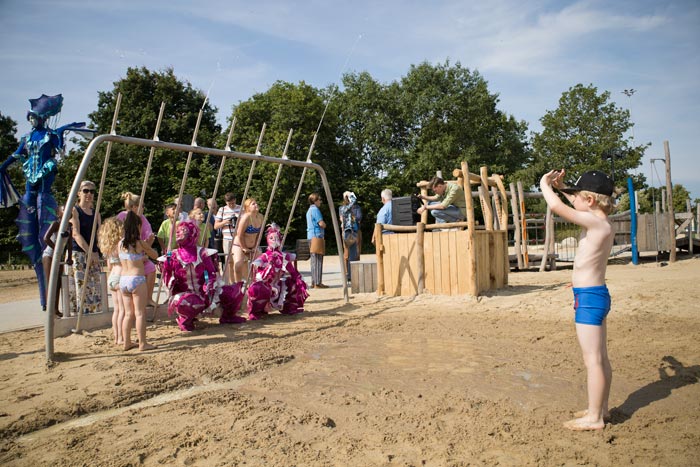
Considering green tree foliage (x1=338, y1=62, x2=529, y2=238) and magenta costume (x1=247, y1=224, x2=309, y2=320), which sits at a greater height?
green tree foliage (x1=338, y1=62, x2=529, y2=238)

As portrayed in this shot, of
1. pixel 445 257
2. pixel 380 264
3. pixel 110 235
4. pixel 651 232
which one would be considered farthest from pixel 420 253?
pixel 651 232

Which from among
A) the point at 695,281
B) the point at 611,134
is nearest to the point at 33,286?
the point at 695,281

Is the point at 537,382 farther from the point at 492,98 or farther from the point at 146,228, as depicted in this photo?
the point at 492,98

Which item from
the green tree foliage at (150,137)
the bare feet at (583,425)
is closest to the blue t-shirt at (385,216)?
the bare feet at (583,425)

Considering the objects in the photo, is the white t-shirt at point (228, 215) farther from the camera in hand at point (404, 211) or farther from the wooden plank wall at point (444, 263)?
the camera in hand at point (404, 211)

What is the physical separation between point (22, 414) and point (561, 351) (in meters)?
4.66

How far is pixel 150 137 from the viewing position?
89.8 feet

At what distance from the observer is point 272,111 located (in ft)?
98.1

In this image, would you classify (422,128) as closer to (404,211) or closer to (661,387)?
(404,211)

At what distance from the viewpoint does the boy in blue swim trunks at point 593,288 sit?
3.17 m

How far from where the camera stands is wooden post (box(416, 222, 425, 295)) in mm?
8414

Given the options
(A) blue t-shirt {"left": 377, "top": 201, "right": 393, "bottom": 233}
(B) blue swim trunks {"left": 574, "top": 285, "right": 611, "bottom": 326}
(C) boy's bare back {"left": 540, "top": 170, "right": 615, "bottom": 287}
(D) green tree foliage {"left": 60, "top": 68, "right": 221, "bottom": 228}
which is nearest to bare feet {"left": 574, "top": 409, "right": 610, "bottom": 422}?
(B) blue swim trunks {"left": 574, "top": 285, "right": 611, "bottom": 326}

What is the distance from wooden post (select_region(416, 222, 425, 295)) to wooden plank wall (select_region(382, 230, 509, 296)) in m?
0.05

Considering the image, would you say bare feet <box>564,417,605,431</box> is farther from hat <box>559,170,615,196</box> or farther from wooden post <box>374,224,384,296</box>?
wooden post <box>374,224,384,296</box>
